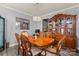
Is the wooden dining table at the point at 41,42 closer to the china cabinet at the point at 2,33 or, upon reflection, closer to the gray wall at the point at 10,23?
the gray wall at the point at 10,23

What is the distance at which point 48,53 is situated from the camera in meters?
1.76

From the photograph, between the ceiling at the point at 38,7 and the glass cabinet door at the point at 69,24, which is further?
the glass cabinet door at the point at 69,24

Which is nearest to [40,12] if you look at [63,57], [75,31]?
[75,31]

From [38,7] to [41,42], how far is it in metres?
0.61

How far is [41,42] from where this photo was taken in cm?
171

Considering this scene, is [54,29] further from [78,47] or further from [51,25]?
[78,47]

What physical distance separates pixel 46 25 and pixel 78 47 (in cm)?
68

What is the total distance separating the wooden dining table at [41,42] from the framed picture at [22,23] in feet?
0.66

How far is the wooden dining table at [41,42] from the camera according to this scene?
1.70 m

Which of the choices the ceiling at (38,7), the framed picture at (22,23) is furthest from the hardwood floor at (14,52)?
the ceiling at (38,7)

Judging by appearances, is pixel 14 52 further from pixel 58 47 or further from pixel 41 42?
pixel 58 47

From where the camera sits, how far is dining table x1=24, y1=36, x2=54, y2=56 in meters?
1.70

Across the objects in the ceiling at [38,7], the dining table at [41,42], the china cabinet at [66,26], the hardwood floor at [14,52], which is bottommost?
the hardwood floor at [14,52]

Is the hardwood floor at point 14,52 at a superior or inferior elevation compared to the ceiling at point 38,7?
inferior
